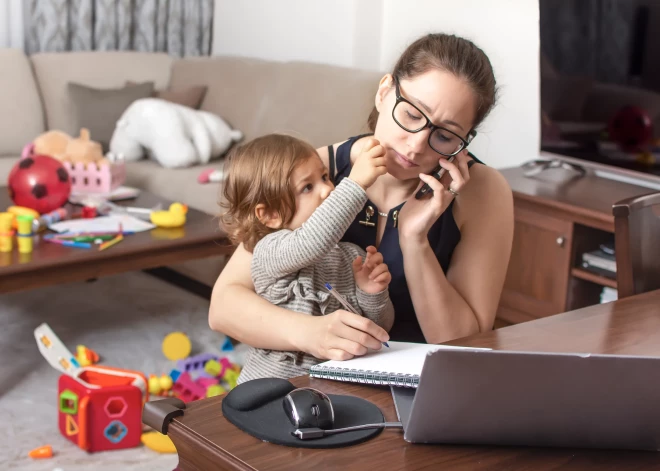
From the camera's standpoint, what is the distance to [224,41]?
4.99m

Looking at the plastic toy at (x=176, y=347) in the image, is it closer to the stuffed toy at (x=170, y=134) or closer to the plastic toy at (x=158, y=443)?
the plastic toy at (x=158, y=443)

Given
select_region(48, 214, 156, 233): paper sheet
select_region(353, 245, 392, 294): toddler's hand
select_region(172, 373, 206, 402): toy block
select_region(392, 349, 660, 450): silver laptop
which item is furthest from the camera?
select_region(48, 214, 156, 233): paper sheet

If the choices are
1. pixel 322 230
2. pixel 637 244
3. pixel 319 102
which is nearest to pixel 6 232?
pixel 322 230

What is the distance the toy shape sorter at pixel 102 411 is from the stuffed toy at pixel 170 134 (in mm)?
1632

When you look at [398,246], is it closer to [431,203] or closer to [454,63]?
[431,203]

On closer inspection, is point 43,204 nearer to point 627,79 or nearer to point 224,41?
point 627,79

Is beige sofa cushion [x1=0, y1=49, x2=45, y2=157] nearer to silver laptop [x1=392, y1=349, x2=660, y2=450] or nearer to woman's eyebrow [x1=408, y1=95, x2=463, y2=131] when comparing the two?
woman's eyebrow [x1=408, y1=95, x2=463, y2=131]

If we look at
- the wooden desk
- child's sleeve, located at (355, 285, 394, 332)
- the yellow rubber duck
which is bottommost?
the yellow rubber duck

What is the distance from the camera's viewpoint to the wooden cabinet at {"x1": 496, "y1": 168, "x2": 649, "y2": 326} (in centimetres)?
286

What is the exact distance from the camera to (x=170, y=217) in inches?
111

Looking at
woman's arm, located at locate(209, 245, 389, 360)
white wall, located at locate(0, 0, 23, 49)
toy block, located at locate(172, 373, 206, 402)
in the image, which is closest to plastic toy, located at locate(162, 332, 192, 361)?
toy block, located at locate(172, 373, 206, 402)

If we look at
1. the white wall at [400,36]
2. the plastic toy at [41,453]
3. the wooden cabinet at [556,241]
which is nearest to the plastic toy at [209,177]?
the white wall at [400,36]

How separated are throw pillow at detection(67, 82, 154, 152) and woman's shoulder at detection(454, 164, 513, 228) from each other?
280 cm

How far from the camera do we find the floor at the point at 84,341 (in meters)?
2.26
